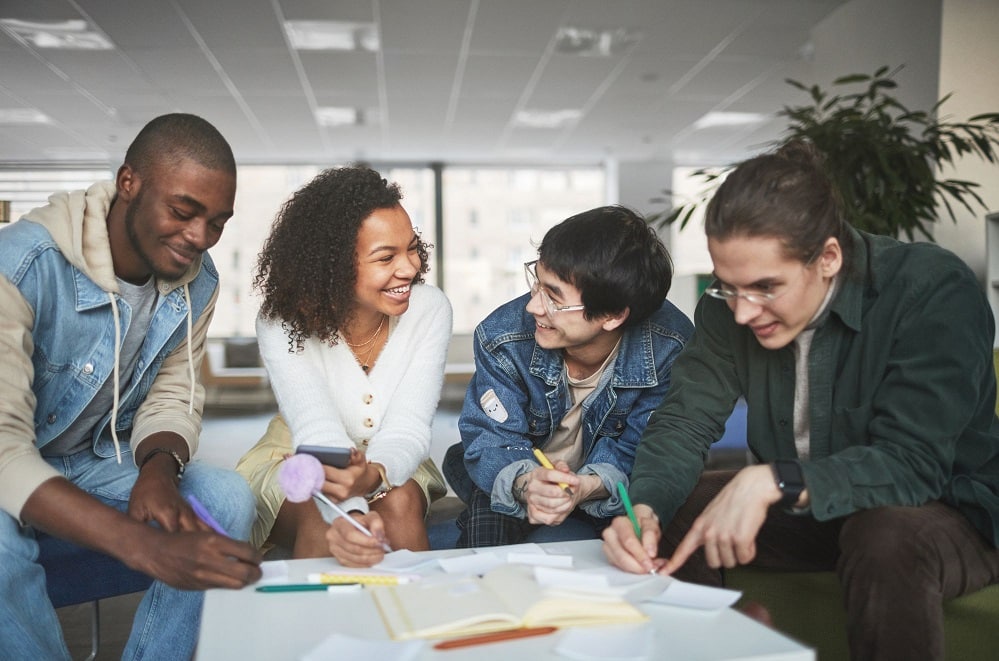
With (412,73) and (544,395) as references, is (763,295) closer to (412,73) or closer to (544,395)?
(544,395)

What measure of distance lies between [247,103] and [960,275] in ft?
22.8

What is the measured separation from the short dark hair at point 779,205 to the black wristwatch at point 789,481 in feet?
1.15

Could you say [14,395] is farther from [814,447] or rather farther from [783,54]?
[783,54]

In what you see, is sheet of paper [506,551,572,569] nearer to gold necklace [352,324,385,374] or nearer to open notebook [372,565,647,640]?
open notebook [372,565,647,640]

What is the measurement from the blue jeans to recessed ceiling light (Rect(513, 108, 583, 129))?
262 inches

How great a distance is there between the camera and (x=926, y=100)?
169 inches

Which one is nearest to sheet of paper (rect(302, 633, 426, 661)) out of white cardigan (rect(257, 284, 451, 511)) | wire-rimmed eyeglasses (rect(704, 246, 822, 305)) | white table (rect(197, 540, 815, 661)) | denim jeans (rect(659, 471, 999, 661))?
white table (rect(197, 540, 815, 661))

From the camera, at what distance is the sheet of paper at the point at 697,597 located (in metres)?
1.04

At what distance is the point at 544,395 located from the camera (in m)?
2.00

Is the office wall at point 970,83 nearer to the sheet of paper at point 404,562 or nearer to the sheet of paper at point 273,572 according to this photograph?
the sheet of paper at point 404,562

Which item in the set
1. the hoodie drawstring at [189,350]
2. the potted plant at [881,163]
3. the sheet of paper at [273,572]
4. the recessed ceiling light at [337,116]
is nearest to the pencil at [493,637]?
the sheet of paper at [273,572]

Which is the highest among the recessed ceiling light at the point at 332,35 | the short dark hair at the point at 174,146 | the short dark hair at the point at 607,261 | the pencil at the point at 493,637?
the recessed ceiling light at the point at 332,35

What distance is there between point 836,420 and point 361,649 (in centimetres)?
102

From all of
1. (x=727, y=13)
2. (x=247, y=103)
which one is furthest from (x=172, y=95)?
(x=727, y=13)
